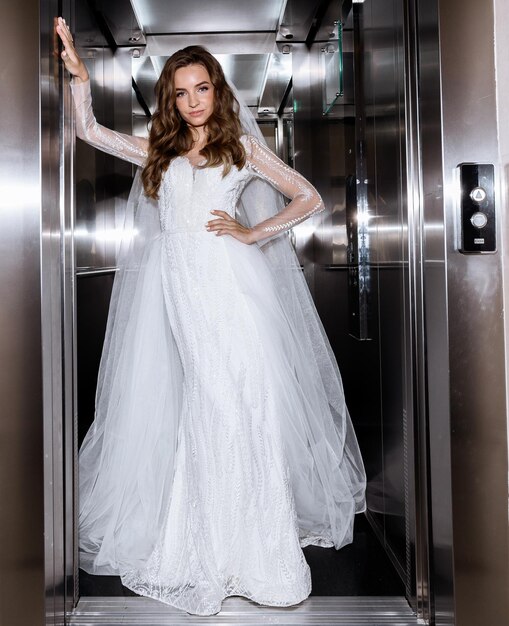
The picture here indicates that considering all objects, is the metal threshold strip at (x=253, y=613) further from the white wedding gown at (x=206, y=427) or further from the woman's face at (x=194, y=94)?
the woman's face at (x=194, y=94)

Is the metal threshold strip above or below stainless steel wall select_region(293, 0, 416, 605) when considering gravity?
below

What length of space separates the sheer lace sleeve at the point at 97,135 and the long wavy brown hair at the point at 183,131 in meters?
0.05

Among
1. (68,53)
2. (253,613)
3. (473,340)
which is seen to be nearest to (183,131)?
(68,53)

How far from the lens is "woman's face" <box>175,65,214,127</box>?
1.95 metres

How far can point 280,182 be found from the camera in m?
2.04

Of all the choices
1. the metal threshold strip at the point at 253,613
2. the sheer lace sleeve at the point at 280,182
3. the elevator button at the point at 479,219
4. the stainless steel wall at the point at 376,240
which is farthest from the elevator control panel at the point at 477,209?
the metal threshold strip at the point at 253,613

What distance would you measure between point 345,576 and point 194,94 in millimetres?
1649

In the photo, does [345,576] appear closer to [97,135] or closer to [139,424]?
[139,424]

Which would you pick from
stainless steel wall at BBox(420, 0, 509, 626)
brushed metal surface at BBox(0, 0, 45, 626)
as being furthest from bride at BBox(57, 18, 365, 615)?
stainless steel wall at BBox(420, 0, 509, 626)

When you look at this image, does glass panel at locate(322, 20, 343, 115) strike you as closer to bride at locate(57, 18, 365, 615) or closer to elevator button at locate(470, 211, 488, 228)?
bride at locate(57, 18, 365, 615)

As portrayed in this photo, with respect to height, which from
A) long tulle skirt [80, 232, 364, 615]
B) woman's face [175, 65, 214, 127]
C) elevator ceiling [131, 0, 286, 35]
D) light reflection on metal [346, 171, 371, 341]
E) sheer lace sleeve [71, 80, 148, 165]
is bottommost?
long tulle skirt [80, 232, 364, 615]

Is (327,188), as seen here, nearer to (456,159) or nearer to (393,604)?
(456,159)

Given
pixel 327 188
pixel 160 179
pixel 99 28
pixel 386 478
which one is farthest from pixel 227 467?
pixel 99 28

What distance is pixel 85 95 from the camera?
1.75 m
